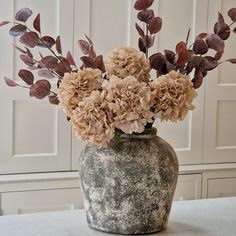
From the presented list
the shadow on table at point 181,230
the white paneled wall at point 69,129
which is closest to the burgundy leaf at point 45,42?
the shadow on table at point 181,230

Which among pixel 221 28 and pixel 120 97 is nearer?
pixel 120 97

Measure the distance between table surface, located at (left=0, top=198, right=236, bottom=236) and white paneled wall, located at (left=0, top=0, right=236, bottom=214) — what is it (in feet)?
3.62

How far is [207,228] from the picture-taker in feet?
3.74

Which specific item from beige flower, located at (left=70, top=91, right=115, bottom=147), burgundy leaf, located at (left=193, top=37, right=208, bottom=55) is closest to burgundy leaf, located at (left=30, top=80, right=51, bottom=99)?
beige flower, located at (left=70, top=91, right=115, bottom=147)

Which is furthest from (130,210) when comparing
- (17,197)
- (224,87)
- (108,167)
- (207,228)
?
(224,87)

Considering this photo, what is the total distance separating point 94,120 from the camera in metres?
0.96

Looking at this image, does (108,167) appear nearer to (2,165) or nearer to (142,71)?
(142,71)

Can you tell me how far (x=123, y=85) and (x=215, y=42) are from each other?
25 centimetres

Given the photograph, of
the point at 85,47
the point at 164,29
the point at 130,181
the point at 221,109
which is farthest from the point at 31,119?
the point at 130,181

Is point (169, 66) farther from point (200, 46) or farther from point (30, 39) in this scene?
point (30, 39)

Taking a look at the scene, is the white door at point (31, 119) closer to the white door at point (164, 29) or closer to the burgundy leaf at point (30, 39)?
the white door at point (164, 29)

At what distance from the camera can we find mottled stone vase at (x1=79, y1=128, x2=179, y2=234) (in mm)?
1037

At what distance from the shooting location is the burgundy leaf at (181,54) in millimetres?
1038

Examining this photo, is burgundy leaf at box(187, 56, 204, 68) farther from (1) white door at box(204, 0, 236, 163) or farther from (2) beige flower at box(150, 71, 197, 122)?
(1) white door at box(204, 0, 236, 163)
